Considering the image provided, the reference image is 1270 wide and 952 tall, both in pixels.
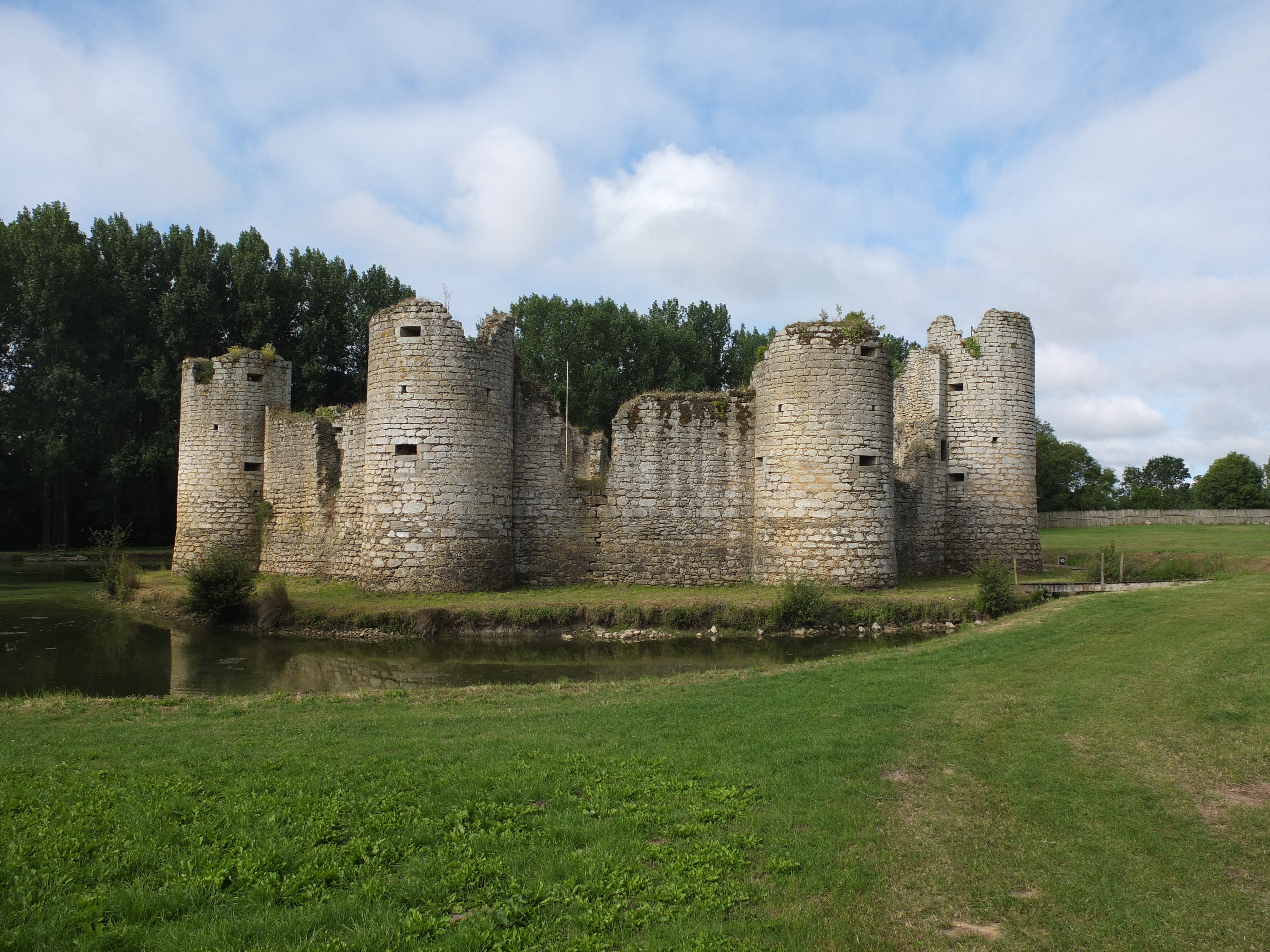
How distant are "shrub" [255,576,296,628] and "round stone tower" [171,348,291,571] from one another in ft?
24.1

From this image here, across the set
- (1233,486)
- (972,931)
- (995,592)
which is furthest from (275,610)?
(1233,486)

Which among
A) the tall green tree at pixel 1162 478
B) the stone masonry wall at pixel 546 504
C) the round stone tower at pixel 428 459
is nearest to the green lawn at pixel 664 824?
the round stone tower at pixel 428 459

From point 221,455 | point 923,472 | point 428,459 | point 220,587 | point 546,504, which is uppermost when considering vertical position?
point 221,455

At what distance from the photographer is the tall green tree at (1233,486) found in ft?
228

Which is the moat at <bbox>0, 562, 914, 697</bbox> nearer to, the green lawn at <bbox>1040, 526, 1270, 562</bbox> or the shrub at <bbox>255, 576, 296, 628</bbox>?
the shrub at <bbox>255, 576, 296, 628</bbox>

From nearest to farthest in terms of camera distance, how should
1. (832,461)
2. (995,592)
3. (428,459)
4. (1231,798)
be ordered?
(1231,798) → (995,592) → (428,459) → (832,461)

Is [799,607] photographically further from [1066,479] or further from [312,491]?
[1066,479]

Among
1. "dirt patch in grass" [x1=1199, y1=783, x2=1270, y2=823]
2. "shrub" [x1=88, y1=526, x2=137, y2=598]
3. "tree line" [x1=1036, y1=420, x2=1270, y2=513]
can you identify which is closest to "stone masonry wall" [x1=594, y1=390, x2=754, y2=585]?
"shrub" [x1=88, y1=526, x2=137, y2=598]

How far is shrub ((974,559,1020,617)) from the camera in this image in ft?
60.4

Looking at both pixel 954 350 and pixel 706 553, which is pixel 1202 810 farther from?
pixel 954 350

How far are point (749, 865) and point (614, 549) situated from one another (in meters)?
17.8

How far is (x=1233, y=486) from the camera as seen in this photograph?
72.2m

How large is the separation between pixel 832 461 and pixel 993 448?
7384 millimetres

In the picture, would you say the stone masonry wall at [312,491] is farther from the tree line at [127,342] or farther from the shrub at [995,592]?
the shrub at [995,592]
